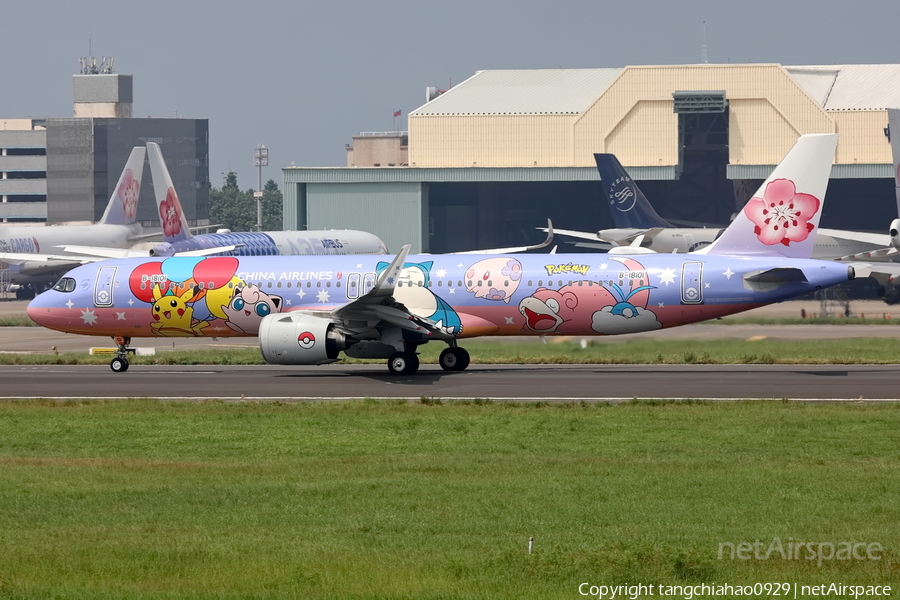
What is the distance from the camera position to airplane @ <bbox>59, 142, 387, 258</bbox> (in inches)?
2709

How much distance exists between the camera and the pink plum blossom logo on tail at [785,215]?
116 feet

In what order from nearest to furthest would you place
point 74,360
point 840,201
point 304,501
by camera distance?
point 304,501 < point 74,360 < point 840,201

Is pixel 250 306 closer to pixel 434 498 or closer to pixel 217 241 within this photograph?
pixel 434 498

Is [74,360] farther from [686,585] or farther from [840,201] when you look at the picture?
[840,201]

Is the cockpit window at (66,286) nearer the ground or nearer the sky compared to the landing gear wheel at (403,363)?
nearer the sky

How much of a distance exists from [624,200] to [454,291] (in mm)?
51586

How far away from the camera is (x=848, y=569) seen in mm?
12289

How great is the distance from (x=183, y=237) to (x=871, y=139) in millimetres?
50969

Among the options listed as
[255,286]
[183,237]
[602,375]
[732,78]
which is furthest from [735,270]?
[732,78]

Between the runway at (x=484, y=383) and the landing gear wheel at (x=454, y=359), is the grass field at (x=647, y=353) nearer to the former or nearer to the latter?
the runway at (x=484, y=383)

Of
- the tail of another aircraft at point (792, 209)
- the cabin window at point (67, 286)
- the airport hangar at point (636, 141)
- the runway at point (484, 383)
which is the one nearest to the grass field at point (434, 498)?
the runway at point (484, 383)

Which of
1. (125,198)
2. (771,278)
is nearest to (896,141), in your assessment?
(771,278)

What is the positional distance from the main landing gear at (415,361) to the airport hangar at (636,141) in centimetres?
5706

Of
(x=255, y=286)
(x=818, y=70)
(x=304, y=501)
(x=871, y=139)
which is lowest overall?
(x=304, y=501)
